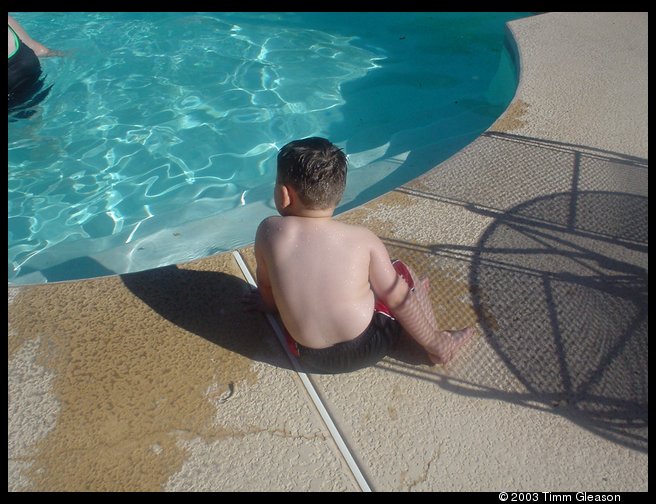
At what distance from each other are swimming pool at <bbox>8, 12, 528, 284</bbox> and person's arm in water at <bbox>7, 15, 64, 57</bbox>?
0.38 ft

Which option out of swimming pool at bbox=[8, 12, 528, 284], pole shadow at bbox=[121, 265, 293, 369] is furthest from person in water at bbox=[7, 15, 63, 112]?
pole shadow at bbox=[121, 265, 293, 369]

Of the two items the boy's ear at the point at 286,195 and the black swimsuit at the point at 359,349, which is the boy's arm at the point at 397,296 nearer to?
the black swimsuit at the point at 359,349

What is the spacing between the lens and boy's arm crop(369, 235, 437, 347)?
7.18 ft

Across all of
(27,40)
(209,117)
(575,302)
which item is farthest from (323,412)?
(27,40)

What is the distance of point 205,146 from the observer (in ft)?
18.1

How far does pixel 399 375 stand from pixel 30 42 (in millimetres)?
5864

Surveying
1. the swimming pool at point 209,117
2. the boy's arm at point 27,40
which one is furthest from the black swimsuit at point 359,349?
the boy's arm at point 27,40

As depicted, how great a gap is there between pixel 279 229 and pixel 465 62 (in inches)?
217

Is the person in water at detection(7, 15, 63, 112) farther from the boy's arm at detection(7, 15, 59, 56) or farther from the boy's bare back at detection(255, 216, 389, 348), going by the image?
the boy's bare back at detection(255, 216, 389, 348)

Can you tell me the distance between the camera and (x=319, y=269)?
211 centimetres

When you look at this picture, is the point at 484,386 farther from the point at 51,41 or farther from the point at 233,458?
the point at 51,41

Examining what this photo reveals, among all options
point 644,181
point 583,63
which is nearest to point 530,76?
point 583,63

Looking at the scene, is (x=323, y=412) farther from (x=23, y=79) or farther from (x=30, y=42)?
(x=30, y=42)

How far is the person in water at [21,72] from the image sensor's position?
18.0 feet
